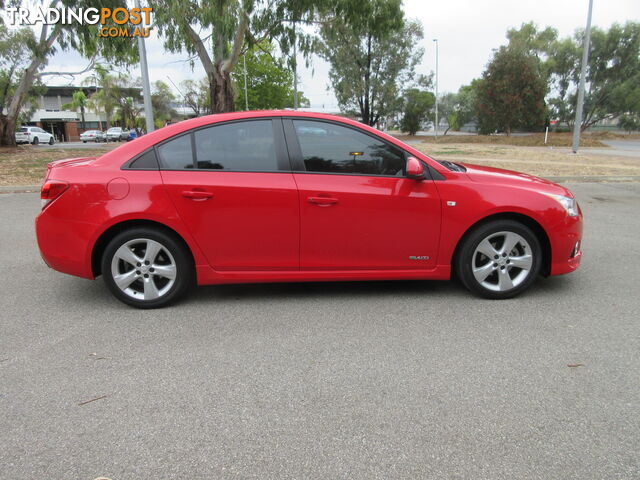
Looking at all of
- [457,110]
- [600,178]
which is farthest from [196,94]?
[600,178]

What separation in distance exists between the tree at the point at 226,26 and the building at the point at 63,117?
179 ft

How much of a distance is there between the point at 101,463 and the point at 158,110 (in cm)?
7359

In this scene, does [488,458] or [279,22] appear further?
Answer: [279,22]

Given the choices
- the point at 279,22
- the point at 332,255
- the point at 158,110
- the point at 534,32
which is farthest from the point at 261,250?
Answer: the point at 158,110

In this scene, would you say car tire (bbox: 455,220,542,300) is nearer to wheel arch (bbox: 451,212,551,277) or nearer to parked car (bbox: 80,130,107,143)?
wheel arch (bbox: 451,212,551,277)

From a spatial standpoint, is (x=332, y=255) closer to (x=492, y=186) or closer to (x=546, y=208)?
(x=492, y=186)

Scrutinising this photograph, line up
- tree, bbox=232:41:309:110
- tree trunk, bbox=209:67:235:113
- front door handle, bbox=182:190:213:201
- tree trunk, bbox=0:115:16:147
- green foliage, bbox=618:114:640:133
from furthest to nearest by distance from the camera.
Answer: tree, bbox=232:41:309:110 < green foliage, bbox=618:114:640:133 < tree trunk, bbox=0:115:16:147 < tree trunk, bbox=209:67:235:113 < front door handle, bbox=182:190:213:201

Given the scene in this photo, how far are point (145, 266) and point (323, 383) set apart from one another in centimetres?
196

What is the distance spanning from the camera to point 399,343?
136 inches

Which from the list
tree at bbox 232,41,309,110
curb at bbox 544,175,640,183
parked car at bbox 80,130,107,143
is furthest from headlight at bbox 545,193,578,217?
parked car at bbox 80,130,107,143

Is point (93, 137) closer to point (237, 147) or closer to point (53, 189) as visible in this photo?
point (53, 189)

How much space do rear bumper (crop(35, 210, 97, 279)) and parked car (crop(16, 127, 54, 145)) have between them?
43.8 m

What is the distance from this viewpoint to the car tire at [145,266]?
13.1 feet

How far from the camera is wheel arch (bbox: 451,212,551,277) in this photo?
421 centimetres
